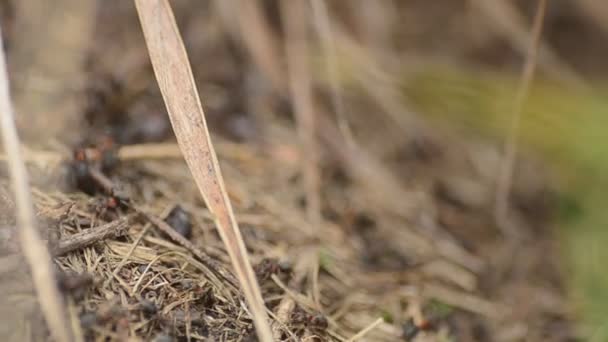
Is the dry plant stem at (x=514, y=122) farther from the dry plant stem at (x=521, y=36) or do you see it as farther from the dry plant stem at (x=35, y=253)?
the dry plant stem at (x=35, y=253)

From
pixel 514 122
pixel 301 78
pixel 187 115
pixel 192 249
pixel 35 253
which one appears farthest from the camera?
pixel 301 78

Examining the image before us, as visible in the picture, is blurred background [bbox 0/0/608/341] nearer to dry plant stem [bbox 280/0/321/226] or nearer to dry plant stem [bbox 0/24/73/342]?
dry plant stem [bbox 280/0/321/226]

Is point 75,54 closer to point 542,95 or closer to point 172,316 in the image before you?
point 172,316

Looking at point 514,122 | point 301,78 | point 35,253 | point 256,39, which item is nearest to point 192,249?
point 35,253

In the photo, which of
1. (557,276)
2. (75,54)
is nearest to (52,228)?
(75,54)

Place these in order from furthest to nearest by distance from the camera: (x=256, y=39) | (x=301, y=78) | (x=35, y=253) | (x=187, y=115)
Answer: (x=256, y=39)
(x=301, y=78)
(x=187, y=115)
(x=35, y=253)

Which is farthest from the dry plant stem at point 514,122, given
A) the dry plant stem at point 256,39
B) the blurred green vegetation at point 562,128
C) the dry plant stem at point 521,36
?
the dry plant stem at point 256,39

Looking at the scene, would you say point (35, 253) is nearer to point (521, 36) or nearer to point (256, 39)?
point (256, 39)
